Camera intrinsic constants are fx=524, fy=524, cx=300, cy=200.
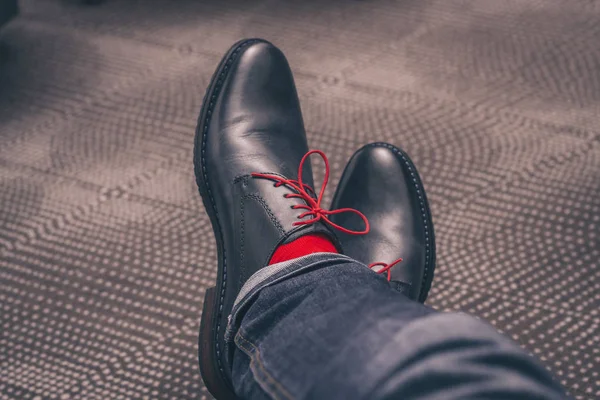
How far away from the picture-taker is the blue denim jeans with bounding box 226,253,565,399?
35cm

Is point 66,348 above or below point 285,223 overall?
below

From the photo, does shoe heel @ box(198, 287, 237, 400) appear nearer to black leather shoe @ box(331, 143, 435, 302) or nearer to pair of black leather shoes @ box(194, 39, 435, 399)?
pair of black leather shoes @ box(194, 39, 435, 399)

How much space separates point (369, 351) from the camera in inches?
15.0

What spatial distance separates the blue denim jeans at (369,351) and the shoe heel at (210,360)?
152mm

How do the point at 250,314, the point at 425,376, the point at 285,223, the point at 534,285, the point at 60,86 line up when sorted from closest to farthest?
the point at 425,376
the point at 250,314
the point at 285,223
the point at 534,285
the point at 60,86

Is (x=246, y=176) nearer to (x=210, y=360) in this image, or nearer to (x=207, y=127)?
(x=207, y=127)

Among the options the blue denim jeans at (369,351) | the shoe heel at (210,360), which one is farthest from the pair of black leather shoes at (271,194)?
the blue denim jeans at (369,351)

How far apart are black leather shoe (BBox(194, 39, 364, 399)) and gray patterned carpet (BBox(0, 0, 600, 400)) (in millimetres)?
79

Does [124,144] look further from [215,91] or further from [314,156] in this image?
[314,156]

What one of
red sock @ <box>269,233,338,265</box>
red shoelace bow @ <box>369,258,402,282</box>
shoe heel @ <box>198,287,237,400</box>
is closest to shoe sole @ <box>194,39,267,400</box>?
shoe heel @ <box>198,287,237,400</box>

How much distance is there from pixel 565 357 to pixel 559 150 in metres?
0.36

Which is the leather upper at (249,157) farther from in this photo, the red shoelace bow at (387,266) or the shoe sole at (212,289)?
the red shoelace bow at (387,266)

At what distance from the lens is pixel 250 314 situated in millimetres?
525

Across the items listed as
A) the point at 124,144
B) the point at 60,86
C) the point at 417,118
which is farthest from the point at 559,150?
the point at 60,86
